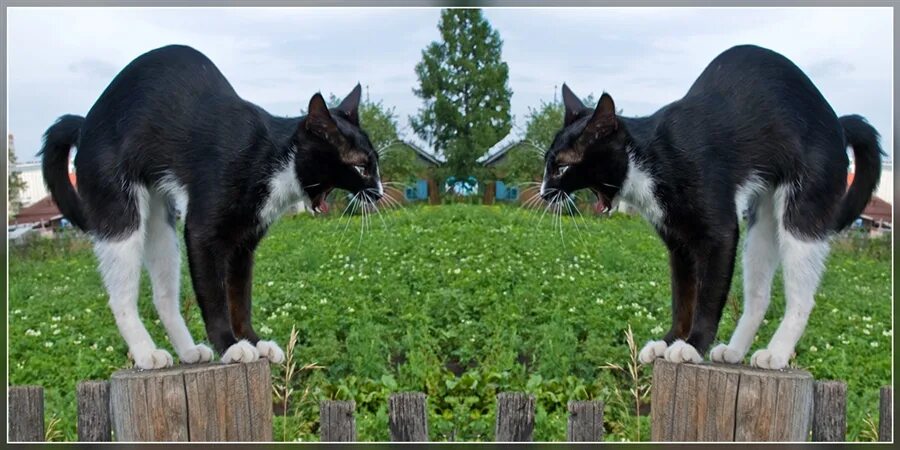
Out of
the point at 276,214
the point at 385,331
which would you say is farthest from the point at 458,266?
the point at 276,214

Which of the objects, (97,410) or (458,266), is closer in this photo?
(97,410)

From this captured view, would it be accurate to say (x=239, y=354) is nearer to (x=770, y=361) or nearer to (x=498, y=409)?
(x=498, y=409)

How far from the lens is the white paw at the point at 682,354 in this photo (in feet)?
12.9

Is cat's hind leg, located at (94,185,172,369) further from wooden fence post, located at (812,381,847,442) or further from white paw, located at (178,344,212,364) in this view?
wooden fence post, located at (812,381,847,442)

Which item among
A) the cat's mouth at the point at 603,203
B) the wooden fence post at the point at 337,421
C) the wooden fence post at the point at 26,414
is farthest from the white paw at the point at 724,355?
the wooden fence post at the point at 26,414

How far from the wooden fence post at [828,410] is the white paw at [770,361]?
0.53 feet

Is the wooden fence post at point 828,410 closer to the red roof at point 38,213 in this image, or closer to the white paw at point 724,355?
the white paw at point 724,355

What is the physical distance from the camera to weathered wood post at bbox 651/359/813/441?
3.80m

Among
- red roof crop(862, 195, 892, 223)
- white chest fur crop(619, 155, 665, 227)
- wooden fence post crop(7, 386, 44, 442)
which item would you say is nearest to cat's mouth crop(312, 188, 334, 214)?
white chest fur crop(619, 155, 665, 227)

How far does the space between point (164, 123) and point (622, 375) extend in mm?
2857

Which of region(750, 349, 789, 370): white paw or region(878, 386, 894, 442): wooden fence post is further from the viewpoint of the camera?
region(878, 386, 894, 442): wooden fence post

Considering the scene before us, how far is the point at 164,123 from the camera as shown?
13.4ft

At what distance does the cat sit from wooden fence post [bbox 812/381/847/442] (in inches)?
83.6

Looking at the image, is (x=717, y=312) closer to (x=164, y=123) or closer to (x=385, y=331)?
(x=385, y=331)
